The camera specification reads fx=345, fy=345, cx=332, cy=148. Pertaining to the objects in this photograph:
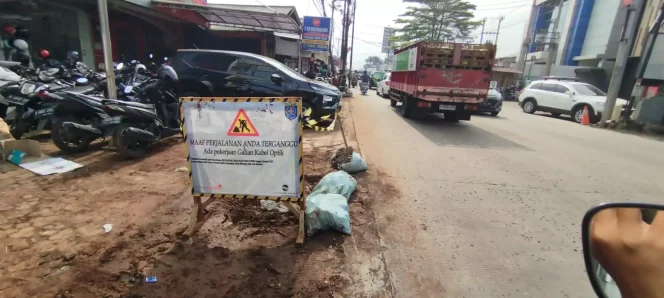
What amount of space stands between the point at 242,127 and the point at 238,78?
5.66 metres

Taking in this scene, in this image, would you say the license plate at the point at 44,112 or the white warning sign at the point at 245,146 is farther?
the license plate at the point at 44,112

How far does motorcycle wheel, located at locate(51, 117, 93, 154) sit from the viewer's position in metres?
5.01

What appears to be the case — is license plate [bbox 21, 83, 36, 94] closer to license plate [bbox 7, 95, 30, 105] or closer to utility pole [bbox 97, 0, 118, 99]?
license plate [bbox 7, 95, 30, 105]

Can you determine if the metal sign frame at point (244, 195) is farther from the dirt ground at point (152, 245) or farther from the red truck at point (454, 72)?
the red truck at point (454, 72)

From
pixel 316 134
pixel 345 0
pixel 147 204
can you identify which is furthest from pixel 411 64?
pixel 345 0

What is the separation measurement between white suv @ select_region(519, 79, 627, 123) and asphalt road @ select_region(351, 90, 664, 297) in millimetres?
5466

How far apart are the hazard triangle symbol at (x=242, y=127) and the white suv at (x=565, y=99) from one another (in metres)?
14.9

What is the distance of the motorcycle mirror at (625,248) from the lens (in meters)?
0.93

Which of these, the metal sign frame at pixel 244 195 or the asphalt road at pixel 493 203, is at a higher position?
the metal sign frame at pixel 244 195

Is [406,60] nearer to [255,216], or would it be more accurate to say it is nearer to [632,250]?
[255,216]

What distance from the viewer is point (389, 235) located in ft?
11.1

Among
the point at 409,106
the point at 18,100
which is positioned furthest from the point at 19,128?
the point at 409,106

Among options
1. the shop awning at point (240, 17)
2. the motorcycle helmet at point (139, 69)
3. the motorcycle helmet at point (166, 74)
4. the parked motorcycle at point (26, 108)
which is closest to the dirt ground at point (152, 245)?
the parked motorcycle at point (26, 108)

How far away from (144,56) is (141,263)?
50.3 feet
